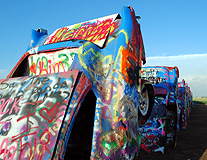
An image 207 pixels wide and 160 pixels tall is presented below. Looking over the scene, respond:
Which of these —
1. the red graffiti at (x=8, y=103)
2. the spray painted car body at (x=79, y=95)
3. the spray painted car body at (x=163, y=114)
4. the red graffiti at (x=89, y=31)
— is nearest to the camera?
the spray painted car body at (x=79, y=95)

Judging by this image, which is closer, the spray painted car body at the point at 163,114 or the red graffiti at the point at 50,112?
the red graffiti at the point at 50,112

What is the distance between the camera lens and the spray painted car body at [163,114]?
7.02m

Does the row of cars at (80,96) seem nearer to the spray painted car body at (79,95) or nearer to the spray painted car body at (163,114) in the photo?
the spray painted car body at (79,95)

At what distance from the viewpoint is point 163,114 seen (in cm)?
705

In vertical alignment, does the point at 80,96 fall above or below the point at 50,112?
above

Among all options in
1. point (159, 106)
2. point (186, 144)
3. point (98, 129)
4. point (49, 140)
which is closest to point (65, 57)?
point (98, 129)

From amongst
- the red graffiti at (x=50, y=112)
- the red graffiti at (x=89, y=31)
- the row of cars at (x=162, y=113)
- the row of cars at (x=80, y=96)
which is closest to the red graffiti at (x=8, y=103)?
the row of cars at (x=80, y=96)

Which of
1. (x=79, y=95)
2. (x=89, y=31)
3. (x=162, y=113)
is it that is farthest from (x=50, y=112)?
(x=162, y=113)

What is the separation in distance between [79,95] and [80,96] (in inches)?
0.8

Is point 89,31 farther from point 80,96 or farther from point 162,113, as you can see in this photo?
point 162,113

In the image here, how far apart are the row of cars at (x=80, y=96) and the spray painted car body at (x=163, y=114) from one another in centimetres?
254

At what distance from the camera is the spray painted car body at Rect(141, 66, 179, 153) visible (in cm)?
702

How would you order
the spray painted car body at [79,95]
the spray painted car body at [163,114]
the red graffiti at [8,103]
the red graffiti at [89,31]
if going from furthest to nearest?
the spray painted car body at [163,114]
the red graffiti at [89,31]
the red graffiti at [8,103]
the spray painted car body at [79,95]

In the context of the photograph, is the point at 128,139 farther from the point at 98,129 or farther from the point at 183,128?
the point at 183,128
